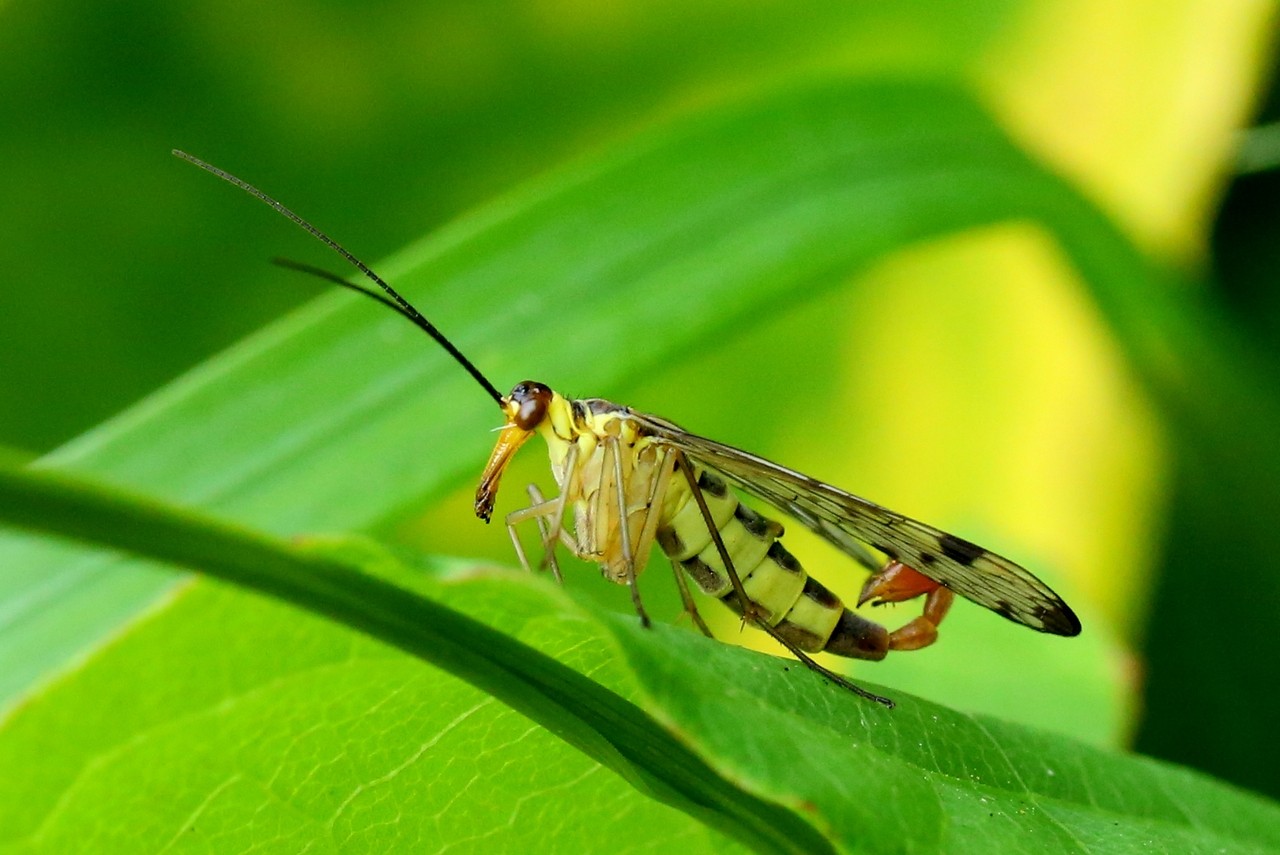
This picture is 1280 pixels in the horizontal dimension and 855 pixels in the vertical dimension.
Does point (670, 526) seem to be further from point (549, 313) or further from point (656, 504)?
point (549, 313)

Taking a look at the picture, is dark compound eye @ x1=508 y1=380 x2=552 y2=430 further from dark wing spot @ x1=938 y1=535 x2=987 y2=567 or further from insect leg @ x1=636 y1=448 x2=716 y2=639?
dark wing spot @ x1=938 y1=535 x2=987 y2=567

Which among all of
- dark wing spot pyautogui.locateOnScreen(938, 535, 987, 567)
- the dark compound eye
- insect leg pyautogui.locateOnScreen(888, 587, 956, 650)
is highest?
the dark compound eye

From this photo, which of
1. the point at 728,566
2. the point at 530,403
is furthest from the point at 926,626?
the point at 530,403

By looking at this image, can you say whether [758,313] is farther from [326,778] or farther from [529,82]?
[326,778]

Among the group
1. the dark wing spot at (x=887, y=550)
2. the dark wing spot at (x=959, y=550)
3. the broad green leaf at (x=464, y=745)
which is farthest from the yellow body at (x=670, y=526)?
the broad green leaf at (x=464, y=745)

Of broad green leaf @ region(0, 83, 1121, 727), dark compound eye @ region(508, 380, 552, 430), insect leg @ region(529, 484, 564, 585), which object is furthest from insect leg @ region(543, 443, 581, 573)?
broad green leaf @ region(0, 83, 1121, 727)

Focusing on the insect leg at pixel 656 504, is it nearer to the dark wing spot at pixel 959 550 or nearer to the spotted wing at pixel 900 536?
the spotted wing at pixel 900 536
